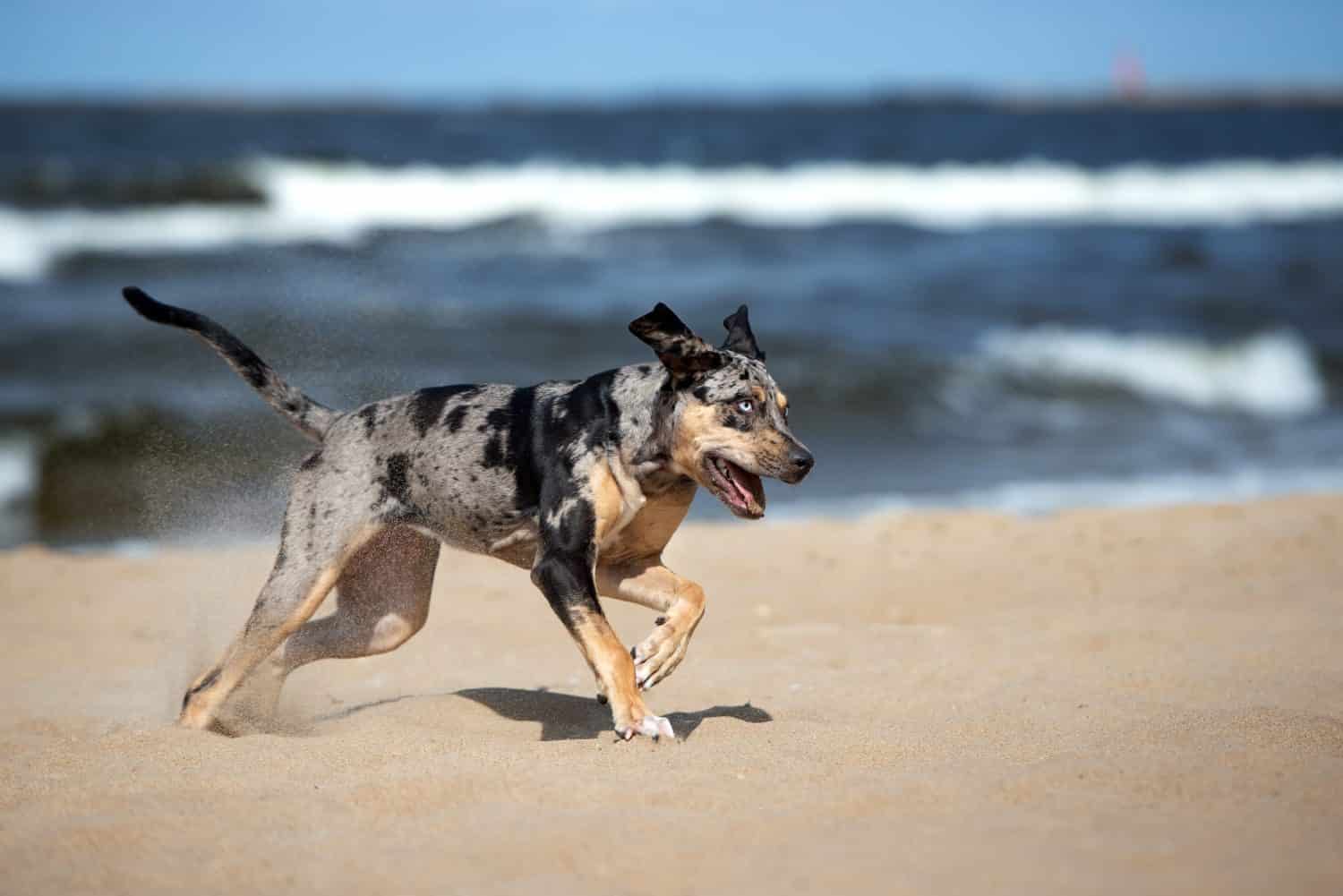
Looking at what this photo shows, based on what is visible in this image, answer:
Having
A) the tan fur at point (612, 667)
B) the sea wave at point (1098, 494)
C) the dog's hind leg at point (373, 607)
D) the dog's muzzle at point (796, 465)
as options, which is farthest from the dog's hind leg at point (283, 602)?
the sea wave at point (1098, 494)

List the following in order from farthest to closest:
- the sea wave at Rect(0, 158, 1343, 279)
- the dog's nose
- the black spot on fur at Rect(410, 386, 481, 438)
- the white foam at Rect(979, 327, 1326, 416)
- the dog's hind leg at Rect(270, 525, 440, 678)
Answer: the sea wave at Rect(0, 158, 1343, 279), the white foam at Rect(979, 327, 1326, 416), the dog's hind leg at Rect(270, 525, 440, 678), the black spot on fur at Rect(410, 386, 481, 438), the dog's nose

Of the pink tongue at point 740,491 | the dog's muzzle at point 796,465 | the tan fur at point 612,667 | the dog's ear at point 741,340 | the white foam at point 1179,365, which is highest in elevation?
the white foam at point 1179,365

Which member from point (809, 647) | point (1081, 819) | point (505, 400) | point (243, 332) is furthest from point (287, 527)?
point (243, 332)

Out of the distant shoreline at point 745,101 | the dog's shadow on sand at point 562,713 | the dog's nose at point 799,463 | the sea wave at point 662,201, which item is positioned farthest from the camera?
the distant shoreline at point 745,101

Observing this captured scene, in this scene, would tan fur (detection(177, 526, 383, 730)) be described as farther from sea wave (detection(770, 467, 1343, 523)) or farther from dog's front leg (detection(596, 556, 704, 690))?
sea wave (detection(770, 467, 1343, 523))

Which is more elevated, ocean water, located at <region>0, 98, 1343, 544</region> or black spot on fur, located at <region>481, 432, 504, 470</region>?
ocean water, located at <region>0, 98, 1343, 544</region>

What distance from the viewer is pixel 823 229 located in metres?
31.8

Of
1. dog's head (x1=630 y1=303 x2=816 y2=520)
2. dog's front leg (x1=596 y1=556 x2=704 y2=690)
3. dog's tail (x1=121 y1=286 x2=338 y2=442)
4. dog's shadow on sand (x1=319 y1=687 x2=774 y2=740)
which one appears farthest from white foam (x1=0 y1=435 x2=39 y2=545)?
dog's head (x1=630 y1=303 x2=816 y2=520)

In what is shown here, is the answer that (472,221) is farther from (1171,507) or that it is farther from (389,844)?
(389,844)

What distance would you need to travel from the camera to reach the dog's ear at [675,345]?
5609mm

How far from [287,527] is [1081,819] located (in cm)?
351

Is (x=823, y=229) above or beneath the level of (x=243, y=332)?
above

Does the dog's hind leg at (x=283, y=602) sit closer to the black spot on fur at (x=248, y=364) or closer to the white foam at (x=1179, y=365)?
the black spot on fur at (x=248, y=364)

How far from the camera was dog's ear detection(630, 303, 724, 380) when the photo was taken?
5.61 metres
